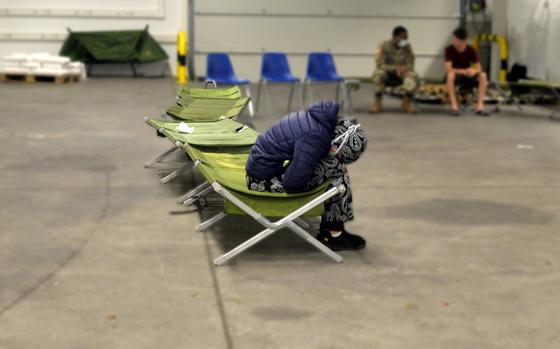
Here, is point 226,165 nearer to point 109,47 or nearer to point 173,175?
point 173,175

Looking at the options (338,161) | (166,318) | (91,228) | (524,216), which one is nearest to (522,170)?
(524,216)

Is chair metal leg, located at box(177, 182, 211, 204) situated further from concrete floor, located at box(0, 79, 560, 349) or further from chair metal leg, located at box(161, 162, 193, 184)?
chair metal leg, located at box(161, 162, 193, 184)

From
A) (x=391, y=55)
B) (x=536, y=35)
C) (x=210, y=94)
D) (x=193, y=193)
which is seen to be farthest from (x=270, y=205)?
(x=536, y=35)

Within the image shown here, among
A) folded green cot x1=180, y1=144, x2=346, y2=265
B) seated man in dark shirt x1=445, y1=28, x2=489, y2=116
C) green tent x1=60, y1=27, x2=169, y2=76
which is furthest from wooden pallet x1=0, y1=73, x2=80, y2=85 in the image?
folded green cot x1=180, y1=144, x2=346, y2=265

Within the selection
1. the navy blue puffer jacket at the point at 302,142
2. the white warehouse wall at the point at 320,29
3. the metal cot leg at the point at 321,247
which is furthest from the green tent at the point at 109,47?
the metal cot leg at the point at 321,247

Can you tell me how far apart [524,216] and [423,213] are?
2.11ft

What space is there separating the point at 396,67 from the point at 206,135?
5474mm

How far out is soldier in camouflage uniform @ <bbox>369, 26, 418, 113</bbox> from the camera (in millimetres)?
11086

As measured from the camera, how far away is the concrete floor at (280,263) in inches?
140

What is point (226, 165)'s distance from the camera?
5.21 metres

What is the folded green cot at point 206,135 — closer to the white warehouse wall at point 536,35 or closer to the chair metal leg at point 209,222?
the chair metal leg at point 209,222

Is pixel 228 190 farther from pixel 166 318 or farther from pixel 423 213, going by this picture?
pixel 423 213

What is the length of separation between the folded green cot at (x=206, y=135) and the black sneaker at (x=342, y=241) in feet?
3.96

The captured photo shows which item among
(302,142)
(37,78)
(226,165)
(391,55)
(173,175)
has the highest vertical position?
(391,55)
